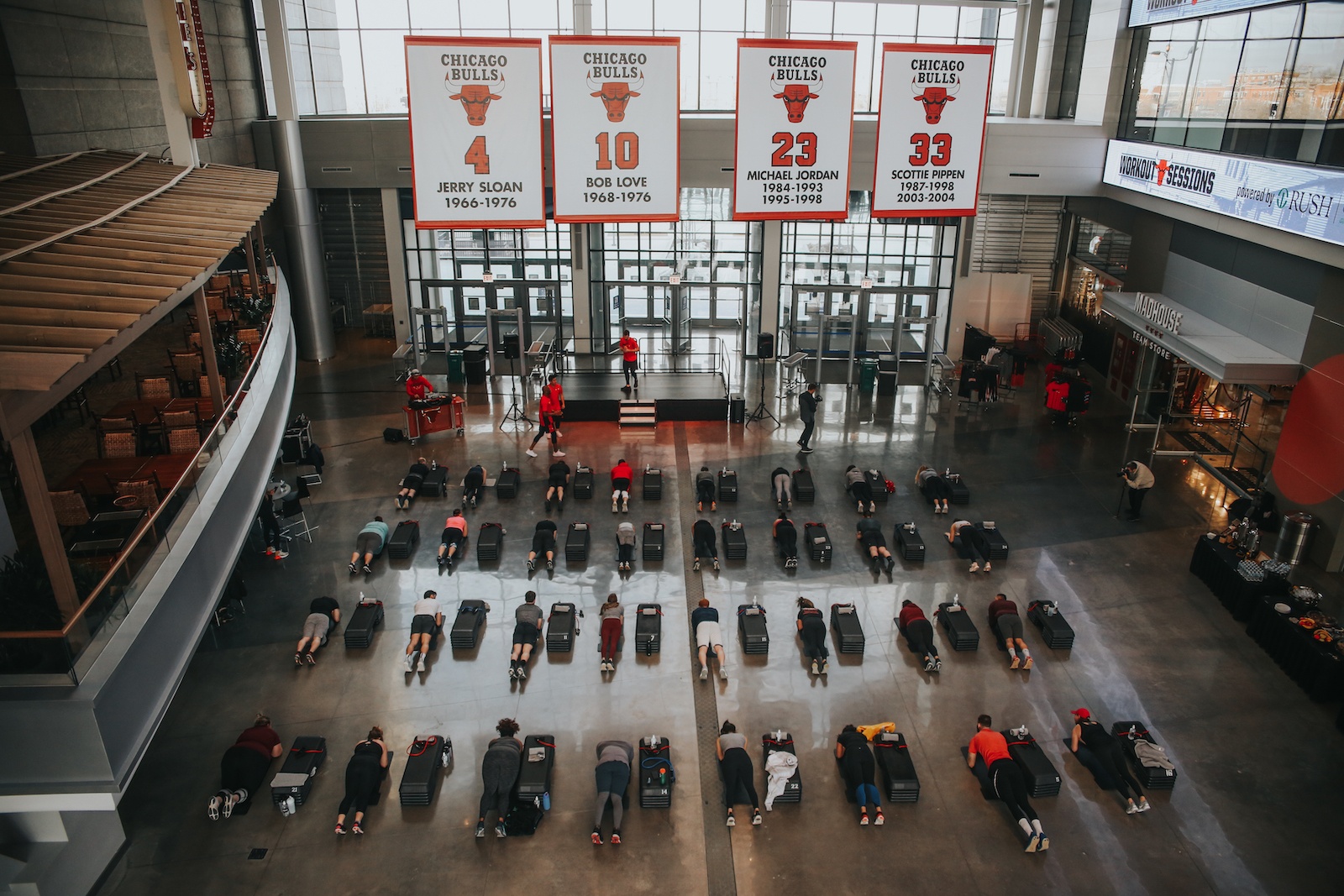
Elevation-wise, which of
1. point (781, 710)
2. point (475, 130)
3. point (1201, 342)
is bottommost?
point (781, 710)

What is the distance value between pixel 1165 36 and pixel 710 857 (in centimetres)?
1970

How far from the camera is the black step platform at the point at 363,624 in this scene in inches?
488

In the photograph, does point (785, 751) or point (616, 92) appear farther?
→ point (616, 92)

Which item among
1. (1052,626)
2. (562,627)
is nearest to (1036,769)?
(1052,626)

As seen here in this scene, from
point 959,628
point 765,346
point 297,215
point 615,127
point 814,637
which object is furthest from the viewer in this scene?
point 297,215

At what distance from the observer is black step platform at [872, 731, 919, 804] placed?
32.3 feet

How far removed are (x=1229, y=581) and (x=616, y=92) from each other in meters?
12.9

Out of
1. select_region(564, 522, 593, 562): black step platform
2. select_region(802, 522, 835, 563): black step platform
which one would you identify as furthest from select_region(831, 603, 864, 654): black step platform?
select_region(564, 522, 593, 562): black step platform

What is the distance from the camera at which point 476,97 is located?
16.1 m

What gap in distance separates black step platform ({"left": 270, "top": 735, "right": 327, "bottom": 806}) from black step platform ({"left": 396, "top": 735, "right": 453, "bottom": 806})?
98cm

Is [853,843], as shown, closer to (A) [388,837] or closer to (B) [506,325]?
(A) [388,837]

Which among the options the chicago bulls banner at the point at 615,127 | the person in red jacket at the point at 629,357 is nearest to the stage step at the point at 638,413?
the person in red jacket at the point at 629,357

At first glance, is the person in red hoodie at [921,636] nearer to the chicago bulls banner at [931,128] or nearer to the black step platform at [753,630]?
the black step platform at [753,630]

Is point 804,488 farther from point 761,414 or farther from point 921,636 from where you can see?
point 921,636
